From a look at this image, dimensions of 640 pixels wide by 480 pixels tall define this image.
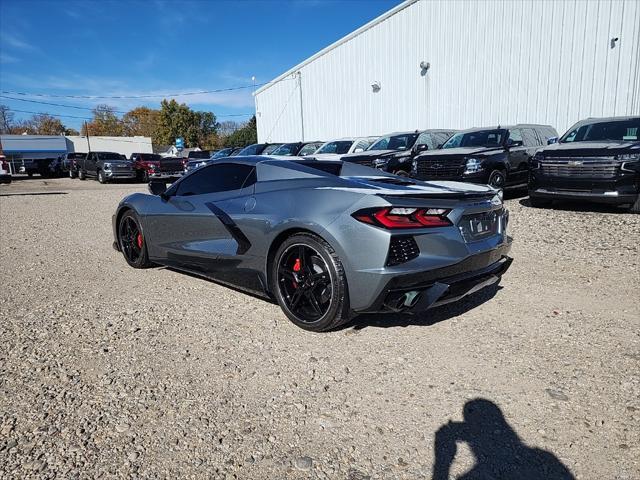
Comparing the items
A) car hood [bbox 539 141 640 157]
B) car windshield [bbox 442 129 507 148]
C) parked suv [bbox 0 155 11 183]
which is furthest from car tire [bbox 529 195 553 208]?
parked suv [bbox 0 155 11 183]

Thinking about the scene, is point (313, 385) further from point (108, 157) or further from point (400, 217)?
point (108, 157)

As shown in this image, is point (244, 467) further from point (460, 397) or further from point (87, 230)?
point (87, 230)

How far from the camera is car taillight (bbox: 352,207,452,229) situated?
121 inches

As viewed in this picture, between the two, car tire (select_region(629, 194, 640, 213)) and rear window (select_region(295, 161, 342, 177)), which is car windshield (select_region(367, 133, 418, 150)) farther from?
rear window (select_region(295, 161, 342, 177))

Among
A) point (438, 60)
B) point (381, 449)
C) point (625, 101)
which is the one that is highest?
point (438, 60)

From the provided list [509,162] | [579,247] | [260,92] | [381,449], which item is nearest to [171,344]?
[381,449]

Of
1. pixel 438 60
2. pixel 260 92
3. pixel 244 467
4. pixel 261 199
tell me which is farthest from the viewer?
pixel 260 92

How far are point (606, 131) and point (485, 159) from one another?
230 centimetres

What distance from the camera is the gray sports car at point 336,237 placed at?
308 cm

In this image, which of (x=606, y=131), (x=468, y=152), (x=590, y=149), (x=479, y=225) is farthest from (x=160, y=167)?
(x=479, y=225)

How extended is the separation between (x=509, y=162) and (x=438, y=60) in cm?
1044

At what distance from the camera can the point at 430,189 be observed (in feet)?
11.3

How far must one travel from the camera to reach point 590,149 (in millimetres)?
7945

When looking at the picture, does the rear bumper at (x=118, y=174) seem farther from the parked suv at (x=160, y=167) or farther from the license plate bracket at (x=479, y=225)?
the license plate bracket at (x=479, y=225)
